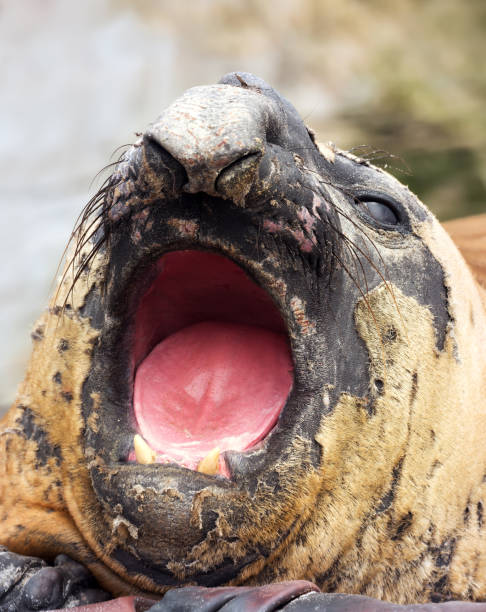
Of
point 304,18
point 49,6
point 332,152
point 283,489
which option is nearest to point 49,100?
point 49,6

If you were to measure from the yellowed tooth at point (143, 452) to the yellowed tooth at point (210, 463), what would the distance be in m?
0.11

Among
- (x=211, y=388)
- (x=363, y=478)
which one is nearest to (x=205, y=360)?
(x=211, y=388)

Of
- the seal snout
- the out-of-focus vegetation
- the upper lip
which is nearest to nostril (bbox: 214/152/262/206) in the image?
the seal snout

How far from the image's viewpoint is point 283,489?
1.86 metres

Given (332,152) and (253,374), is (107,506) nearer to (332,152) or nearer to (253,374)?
(253,374)

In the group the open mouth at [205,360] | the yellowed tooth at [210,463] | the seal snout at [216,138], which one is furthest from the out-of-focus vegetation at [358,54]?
the yellowed tooth at [210,463]

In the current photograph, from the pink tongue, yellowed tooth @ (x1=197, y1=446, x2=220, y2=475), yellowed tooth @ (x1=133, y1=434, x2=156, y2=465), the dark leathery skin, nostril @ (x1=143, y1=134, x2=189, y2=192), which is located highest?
nostril @ (x1=143, y1=134, x2=189, y2=192)

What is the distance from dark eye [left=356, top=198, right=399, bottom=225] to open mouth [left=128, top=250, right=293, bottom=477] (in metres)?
0.34

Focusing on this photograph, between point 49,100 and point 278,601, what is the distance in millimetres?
6430

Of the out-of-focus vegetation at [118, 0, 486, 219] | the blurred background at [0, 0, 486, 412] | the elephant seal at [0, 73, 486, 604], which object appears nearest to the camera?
the elephant seal at [0, 73, 486, 604]

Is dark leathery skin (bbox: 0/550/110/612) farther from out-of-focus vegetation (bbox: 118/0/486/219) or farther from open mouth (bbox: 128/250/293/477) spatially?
out-of-focus vegetation (bbox: 118/0/486/219)

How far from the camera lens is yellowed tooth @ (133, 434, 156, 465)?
72.6 inches

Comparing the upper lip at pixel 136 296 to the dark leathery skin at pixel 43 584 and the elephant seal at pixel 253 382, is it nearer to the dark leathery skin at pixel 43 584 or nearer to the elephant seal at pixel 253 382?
the elephant seal at pixel 253 382

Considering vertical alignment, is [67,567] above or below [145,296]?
below
